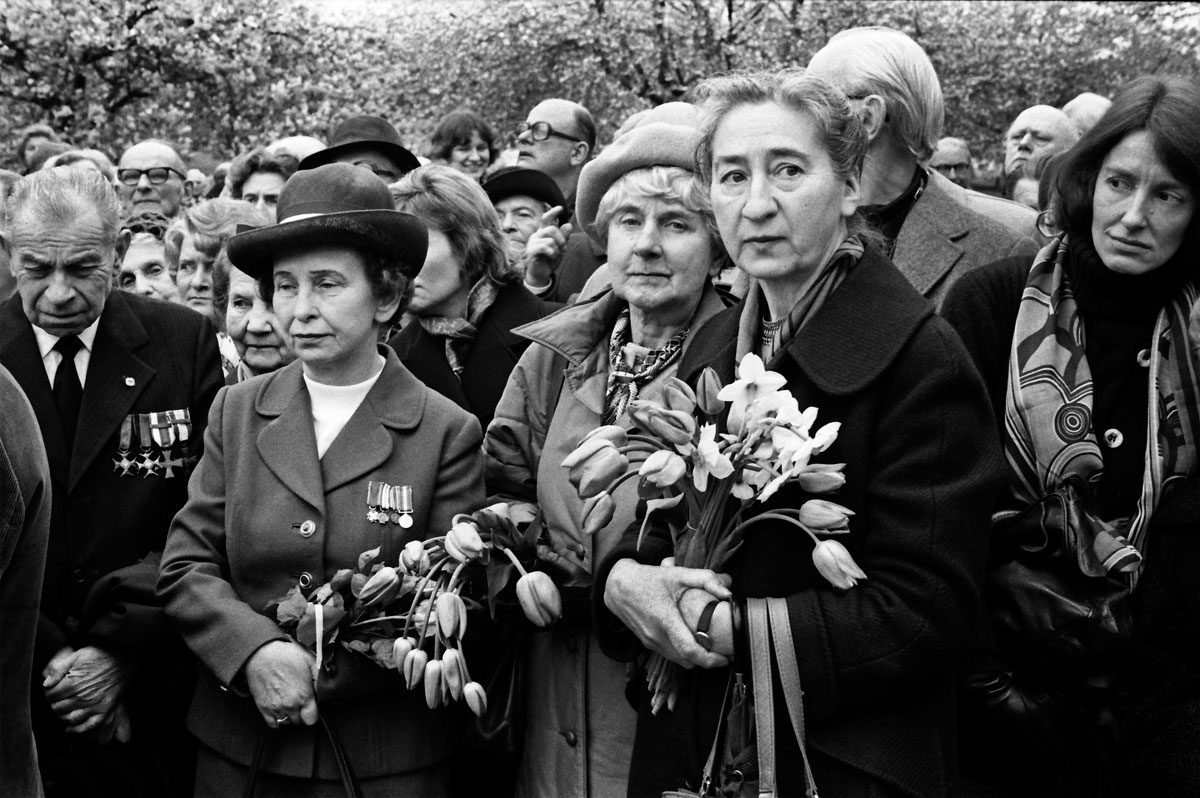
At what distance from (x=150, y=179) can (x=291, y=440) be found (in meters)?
4.55

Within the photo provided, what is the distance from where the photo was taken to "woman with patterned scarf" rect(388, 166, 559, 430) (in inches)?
190

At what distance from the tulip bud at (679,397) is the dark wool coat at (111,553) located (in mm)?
1853

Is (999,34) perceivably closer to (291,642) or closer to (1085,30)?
(1085,30)

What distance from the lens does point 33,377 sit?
4.20 meters

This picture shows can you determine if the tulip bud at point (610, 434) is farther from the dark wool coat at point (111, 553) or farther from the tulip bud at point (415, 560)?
the dark wool coat at point (111, 553)

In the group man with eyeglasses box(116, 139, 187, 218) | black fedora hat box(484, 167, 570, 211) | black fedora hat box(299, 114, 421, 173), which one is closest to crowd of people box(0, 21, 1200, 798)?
black fedora hat box(299, 114, 421, 173)

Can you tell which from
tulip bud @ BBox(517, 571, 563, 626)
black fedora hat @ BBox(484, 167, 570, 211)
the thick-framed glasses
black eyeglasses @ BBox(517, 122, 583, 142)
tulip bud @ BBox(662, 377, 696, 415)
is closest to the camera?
tulip bud @ BBox(662, 377, 696, 415)

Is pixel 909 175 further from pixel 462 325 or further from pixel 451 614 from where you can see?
pixel 451 614

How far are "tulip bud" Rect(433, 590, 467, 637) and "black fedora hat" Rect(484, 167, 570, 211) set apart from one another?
12.4 ft

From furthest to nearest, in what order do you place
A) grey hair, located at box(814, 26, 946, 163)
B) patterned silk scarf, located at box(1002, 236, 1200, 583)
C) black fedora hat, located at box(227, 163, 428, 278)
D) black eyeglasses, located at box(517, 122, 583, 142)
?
1. black eyeglasses, located at box(517, 122, 583, 142)
2. grey hair, located at box(814, 26, 946, 163)
3. black fedora hat, located at box(227, 163, 428, 278)
4. patterned silk scarf, located at box(1002, 236, 1200, 583)

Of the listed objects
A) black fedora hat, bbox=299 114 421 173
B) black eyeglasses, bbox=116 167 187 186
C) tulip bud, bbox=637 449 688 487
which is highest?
black eyeglasses, bbox=116 167 187 186

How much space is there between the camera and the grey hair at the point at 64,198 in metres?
4.22

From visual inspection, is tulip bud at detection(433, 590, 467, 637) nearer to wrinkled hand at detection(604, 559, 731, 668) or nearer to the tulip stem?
the tulip stem

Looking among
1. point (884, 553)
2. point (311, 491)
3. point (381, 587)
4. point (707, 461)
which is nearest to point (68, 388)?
point (311, 491)
